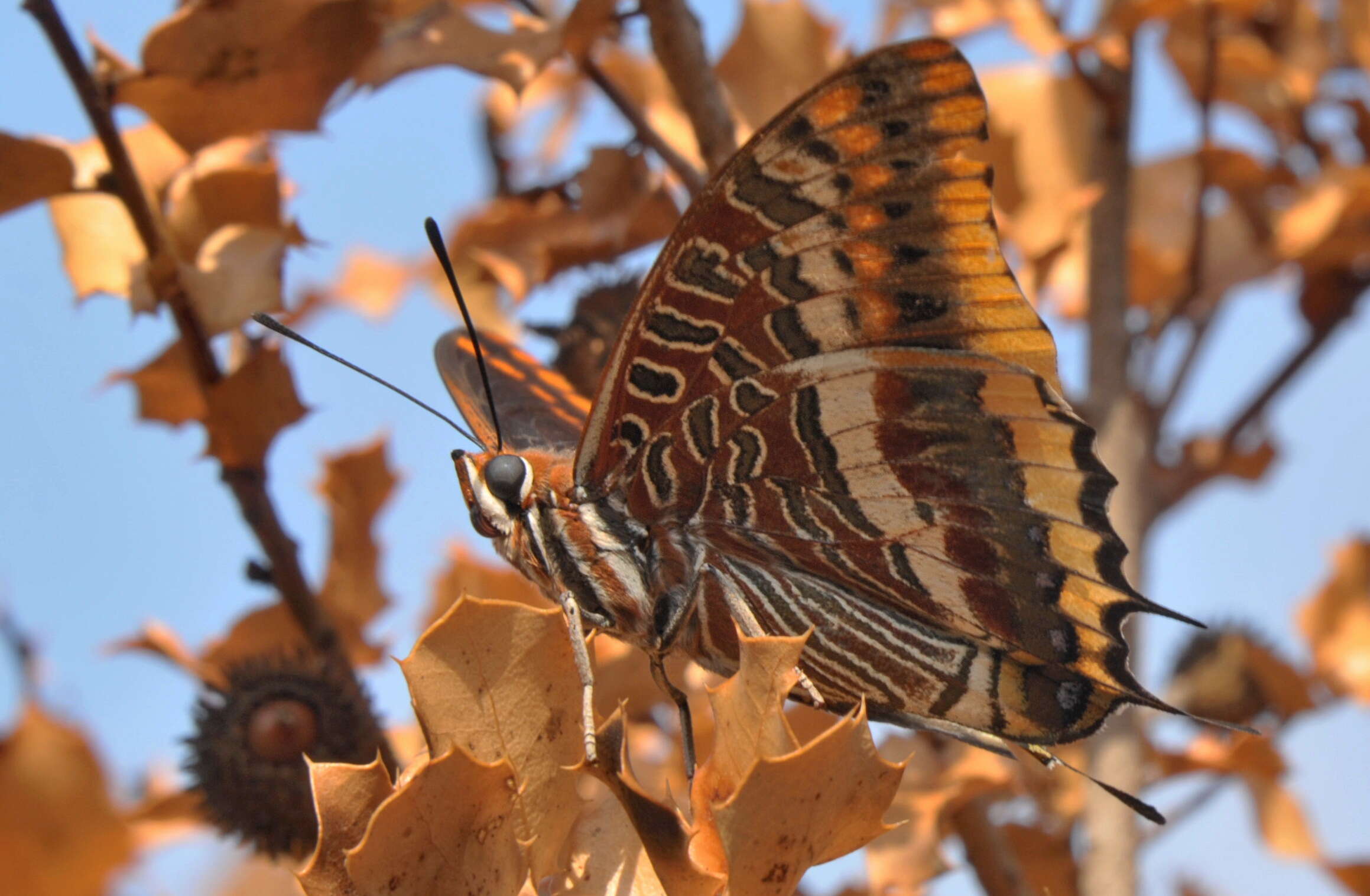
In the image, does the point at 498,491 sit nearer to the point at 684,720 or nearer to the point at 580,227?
the point at 684,720

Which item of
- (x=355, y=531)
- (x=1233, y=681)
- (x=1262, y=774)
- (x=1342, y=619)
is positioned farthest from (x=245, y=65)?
(x=1342, y=619)

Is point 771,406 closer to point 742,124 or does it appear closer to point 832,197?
point 832,197

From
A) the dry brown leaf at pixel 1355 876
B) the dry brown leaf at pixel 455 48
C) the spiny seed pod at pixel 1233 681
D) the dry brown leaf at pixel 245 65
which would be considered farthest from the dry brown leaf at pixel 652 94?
the dry brown leaf at pixel 1355 876

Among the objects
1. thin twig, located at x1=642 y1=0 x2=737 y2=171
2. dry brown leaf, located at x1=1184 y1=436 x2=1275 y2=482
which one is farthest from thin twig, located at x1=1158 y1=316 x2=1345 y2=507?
thin twig, located at x1=642 y1=0 x2=737 y2=171

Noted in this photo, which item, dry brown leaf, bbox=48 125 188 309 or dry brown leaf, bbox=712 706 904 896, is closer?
dry brown leaf, bbox=712 706 904 896

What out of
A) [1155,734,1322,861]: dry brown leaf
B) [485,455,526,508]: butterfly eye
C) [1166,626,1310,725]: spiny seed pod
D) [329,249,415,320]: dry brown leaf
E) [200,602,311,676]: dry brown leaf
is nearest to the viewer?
[485,455,526,508]: butterfly eye

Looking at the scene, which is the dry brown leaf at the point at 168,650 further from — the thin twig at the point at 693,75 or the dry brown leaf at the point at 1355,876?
the dry brown leaf at the point at 1355,876

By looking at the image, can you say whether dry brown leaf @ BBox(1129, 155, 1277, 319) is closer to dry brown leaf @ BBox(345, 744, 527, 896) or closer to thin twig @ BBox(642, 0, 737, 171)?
thin twig @ BBox(642, 0, 737, 171)
